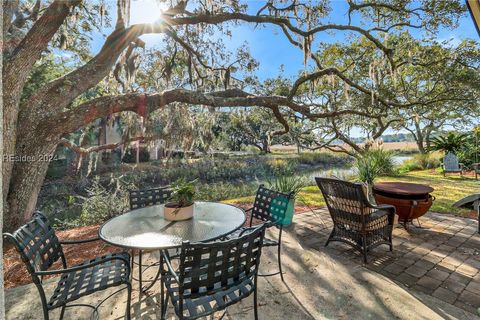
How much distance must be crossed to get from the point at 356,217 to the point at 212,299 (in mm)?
1921

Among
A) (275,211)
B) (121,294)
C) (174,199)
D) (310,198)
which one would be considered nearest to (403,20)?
(310,198)

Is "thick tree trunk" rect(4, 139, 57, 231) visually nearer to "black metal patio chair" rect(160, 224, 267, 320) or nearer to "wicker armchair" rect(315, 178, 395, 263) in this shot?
"black metal patio chair" rect(160, 224, 267, 320)

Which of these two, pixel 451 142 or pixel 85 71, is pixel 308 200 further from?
pixel 451 142

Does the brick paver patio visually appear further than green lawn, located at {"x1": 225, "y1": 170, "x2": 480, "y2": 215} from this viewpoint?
No

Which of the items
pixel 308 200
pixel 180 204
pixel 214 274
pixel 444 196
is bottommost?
pixel 308 200

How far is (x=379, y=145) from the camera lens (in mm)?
8758

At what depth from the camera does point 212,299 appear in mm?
1513

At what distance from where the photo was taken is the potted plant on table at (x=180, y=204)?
7.01ft

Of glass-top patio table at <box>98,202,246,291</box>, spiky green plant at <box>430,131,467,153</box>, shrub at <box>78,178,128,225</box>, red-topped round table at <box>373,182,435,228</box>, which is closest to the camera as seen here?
glass-top patio table at <box>98,202,246,291</box>

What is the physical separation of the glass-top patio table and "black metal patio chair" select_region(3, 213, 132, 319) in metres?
0.21

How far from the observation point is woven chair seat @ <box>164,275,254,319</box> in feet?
4.70

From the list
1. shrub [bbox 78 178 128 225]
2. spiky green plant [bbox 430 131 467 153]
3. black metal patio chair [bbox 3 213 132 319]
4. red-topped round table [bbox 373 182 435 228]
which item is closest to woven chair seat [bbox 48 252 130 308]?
black metal patio chair [bbox 3 213 132 319]

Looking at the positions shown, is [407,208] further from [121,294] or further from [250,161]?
[250,161]

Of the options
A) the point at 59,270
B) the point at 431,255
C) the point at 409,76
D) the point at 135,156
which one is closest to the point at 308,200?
the point at 431,255
